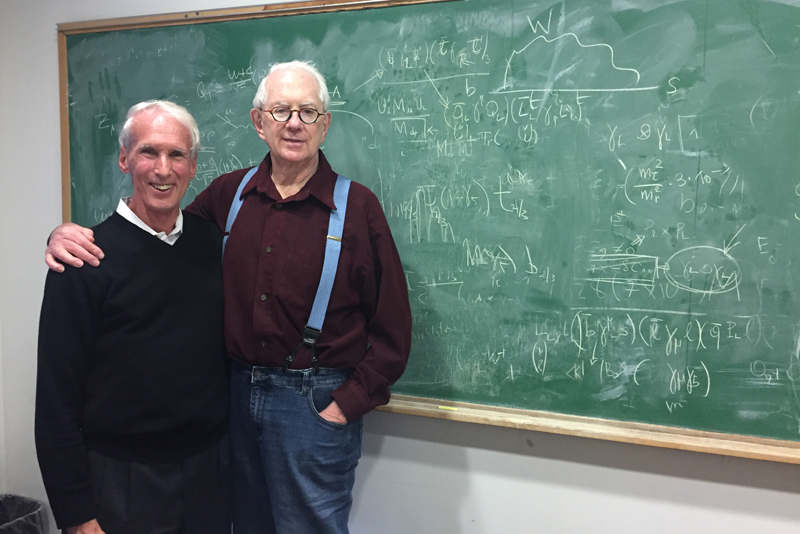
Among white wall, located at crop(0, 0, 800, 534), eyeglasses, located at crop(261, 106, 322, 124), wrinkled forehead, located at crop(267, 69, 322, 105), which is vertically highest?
wrinkled forehead, located at crop(267, 69, 322, 105)

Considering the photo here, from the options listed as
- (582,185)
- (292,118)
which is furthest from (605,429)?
(292,118)

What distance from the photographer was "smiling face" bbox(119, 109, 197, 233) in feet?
4.47

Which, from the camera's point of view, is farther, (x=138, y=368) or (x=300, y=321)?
(x=300, y=321)

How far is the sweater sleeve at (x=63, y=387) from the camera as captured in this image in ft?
4.06

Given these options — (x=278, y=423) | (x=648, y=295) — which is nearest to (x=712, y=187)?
(x=648, y=295)

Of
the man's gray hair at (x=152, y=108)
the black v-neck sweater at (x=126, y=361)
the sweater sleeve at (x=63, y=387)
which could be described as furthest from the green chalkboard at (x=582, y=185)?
the sweater sleeve at (x=63, y=387)

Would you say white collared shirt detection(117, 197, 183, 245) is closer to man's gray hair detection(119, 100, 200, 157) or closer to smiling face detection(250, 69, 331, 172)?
man's gray hair detection(119, 100, 200, 157)

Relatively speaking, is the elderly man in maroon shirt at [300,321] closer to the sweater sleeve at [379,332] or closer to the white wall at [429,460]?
the sweater sleeve at [379,332]

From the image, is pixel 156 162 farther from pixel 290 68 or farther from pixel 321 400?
pixel 321 400

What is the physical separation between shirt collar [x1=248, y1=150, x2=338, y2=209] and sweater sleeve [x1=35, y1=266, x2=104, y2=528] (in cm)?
51

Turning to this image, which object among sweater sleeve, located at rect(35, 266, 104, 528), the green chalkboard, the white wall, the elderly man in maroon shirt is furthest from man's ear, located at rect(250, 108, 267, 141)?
the white wall

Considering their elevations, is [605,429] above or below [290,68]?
below

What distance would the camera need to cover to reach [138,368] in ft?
4.35

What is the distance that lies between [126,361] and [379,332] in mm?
664
